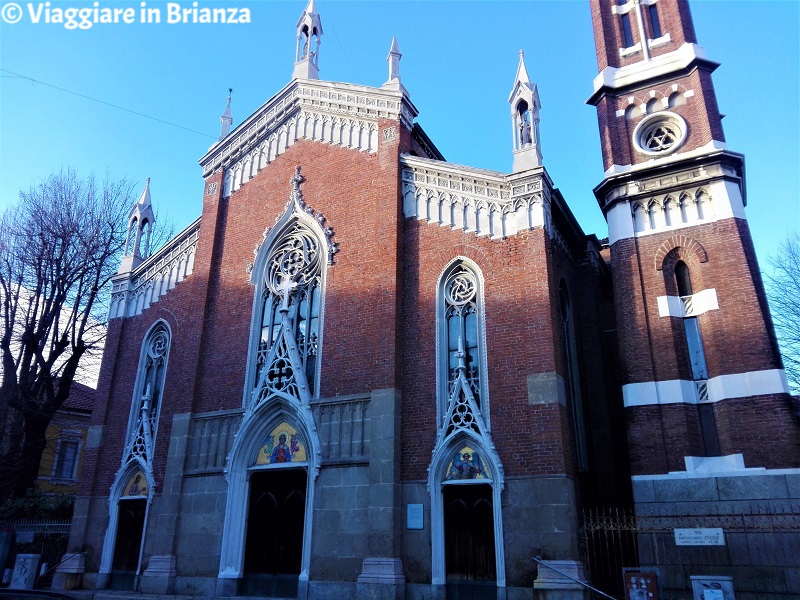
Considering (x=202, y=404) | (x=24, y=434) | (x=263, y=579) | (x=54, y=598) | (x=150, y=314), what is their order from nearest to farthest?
(x=54, y=598) < (x=263, y=579) < (x=202, y=404) < (x=150, y=314) < (x=24, y=434)

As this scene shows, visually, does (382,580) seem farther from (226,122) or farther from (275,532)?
(226,122)

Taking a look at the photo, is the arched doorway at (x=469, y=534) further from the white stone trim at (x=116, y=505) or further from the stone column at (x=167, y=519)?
the white stone trim at (x=116, y=505)

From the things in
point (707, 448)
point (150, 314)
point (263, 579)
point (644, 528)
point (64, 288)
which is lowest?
point (263, 579)

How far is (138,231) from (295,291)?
7.96 metres

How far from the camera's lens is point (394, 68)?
60.2ft

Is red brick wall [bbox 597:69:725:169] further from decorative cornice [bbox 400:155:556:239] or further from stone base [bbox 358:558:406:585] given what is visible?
stone base [bbox 358:558:406:585]

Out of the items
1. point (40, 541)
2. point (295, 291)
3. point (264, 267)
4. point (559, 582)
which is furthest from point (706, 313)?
point (40, 541)

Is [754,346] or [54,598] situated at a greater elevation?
[754,346]

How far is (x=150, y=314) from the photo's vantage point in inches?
794

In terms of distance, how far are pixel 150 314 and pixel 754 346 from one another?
1690cm

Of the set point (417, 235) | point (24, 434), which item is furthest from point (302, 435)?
point (24, 434)

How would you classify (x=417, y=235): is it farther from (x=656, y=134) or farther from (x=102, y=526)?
(x=102, y=526)

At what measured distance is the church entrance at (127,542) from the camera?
55.7 ft

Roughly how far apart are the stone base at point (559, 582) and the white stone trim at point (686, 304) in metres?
6.16
